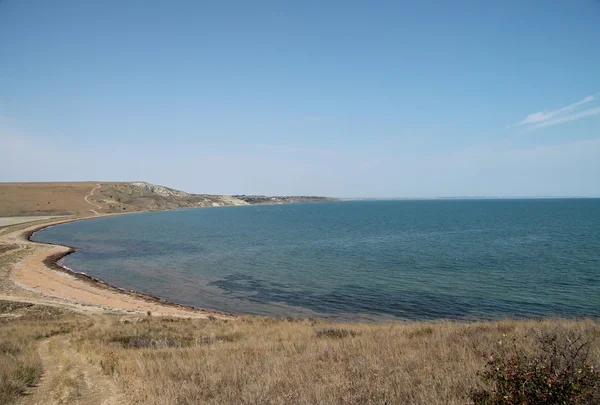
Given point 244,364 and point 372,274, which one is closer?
point 244,364

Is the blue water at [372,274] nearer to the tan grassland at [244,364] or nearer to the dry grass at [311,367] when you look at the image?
the tan grassland at [244,364]

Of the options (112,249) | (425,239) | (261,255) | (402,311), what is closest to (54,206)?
(112,249)

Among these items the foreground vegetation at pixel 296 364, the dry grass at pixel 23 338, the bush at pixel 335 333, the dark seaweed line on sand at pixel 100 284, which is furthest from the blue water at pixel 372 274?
the foreground vegetation at pixel 296 364

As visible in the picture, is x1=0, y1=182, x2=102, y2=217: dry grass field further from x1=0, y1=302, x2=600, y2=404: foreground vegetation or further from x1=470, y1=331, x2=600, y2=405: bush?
x1=470, y1=331, x2=600, y2=405: bush

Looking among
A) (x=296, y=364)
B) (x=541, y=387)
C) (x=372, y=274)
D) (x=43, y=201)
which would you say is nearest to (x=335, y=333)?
(x=296, y=364)

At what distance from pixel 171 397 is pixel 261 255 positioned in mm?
46622

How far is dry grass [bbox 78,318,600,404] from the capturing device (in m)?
7.20

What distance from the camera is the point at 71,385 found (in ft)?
30.2

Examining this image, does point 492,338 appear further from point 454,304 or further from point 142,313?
point 142,313

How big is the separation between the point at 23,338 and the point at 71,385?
8.62 m

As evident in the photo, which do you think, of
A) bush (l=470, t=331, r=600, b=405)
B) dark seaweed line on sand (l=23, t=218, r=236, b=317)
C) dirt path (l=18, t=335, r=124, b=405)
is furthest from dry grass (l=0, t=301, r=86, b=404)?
bush (l=470, t=331, r=600, b=405)

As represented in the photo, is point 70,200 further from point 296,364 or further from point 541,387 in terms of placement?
point 541,387

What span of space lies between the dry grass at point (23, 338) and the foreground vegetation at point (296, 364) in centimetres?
4

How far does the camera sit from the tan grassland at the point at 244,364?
739 centimetres
